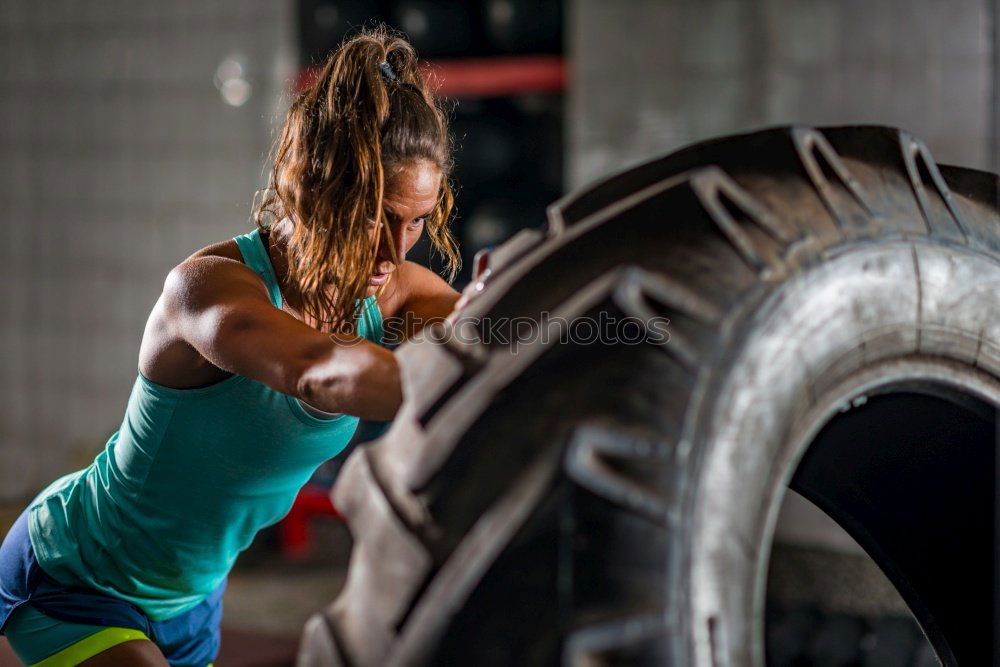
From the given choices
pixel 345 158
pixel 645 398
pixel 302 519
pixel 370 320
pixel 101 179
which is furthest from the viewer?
pixel 101 179

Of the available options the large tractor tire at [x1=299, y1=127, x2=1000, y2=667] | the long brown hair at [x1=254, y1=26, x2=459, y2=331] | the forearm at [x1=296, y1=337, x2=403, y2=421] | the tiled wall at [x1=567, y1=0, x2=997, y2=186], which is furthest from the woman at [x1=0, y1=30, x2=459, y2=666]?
the tiled wall at [x1=567, y1=0, x2=997, y2=186]

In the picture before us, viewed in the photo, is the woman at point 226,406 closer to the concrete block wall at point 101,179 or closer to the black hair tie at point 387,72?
the black hair tie at point 387,72

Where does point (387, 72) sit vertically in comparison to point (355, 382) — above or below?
above

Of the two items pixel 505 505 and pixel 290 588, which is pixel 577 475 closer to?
pixel 505 505

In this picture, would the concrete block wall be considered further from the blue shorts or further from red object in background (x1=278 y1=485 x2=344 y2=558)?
the blue shorts

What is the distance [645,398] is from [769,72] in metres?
2.54

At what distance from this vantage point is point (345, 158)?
2.95 ft

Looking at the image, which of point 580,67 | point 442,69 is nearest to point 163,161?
point 442,69

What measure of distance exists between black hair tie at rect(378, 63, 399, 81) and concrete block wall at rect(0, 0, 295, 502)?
8.78ft

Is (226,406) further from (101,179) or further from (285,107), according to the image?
(101,179)

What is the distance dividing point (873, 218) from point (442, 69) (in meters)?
2.71

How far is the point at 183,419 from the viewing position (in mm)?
939

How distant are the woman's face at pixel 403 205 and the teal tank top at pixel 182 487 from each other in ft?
0.29

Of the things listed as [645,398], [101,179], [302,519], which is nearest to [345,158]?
[645,398]
